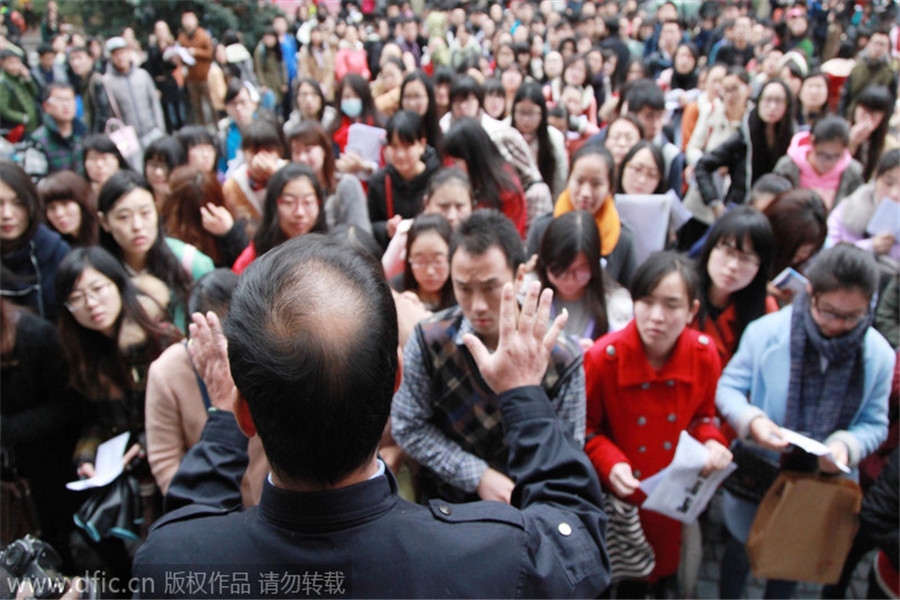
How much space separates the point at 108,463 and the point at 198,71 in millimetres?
7073

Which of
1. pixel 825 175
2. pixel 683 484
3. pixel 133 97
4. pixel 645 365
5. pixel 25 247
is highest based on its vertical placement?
pixel 133 97

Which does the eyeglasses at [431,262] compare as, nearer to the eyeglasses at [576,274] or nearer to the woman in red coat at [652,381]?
the eyeglasses at [576,274]

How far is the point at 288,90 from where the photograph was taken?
28.6ft

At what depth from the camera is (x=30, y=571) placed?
1.32 meters

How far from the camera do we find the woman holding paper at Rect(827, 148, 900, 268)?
9.66 ft

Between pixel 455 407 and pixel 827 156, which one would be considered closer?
pixel 455 407

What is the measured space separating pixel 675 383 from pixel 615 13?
942 cm

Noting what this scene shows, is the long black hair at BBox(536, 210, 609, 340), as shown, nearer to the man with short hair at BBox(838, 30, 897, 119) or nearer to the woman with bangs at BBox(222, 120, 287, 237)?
the woman with bangs at BBox(222, 120, 287, 237)

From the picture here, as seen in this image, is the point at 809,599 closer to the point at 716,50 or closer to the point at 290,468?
the point at 290,468

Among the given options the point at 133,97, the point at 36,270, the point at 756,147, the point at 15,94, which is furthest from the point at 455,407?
the point at 15,94

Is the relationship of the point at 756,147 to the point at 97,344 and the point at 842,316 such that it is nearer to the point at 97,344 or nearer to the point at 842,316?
the point at 842,316

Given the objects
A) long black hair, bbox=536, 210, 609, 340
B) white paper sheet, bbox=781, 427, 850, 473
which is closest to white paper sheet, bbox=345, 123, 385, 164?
long black hair, bbox=536, 210, 609, 340

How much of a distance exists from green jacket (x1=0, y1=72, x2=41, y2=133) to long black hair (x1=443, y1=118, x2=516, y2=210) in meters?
4.93

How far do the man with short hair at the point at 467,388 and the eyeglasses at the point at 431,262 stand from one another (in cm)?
58
